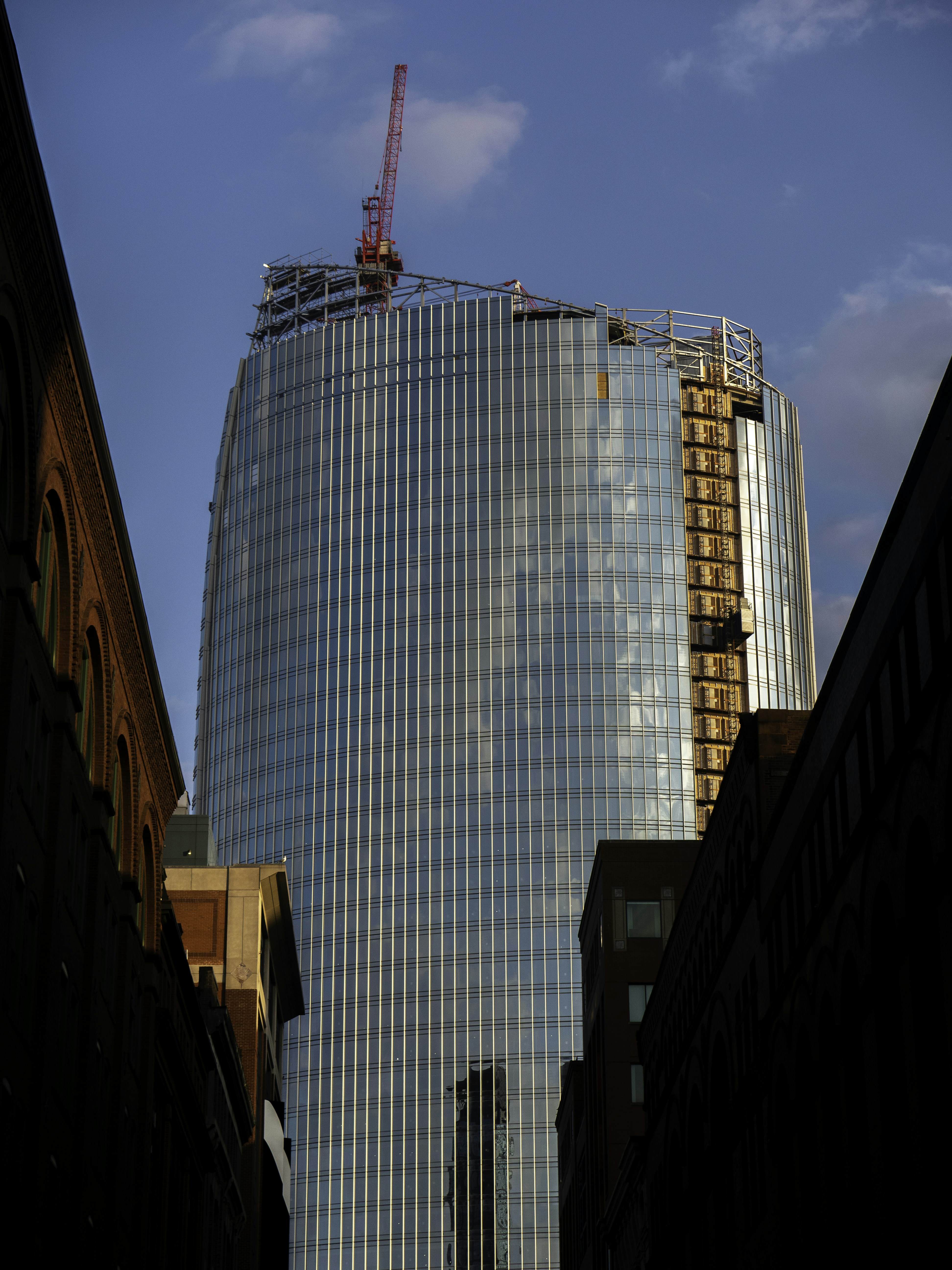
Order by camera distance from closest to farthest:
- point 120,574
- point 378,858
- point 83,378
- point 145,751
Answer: point 83,378
point 120,574
point 145,751
point 378,858

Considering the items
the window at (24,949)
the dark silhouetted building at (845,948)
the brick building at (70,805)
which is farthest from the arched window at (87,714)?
the dark silhouetted building at (845,948)

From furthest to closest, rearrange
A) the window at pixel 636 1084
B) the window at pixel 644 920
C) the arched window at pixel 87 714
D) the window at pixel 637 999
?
the window at pixel 644 920 < the window at pixel 637 999 < the window at pixel 636 1084 < the arched window at pixel 87 714

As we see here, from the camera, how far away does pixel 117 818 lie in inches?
2307

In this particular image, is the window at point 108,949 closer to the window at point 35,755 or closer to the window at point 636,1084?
the window at point 35,755

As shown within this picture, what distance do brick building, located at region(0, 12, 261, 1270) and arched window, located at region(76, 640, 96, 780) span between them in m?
0.10

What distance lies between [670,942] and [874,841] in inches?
1699

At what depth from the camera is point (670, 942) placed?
86.0 m

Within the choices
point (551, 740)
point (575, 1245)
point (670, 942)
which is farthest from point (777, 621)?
point (670, 942)

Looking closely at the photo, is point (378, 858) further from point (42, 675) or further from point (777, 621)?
point (42, 675)

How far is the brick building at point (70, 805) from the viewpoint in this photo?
133 feet

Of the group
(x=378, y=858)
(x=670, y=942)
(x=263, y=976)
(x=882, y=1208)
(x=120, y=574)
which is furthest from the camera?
(x=378, y=858)

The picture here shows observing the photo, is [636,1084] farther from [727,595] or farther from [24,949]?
[727,595]

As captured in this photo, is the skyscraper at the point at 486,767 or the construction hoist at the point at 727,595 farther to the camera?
the construction hoist at the point at 727,595

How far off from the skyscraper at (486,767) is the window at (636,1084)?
6546 centimetres
